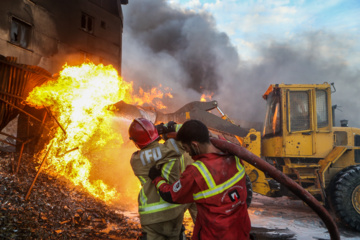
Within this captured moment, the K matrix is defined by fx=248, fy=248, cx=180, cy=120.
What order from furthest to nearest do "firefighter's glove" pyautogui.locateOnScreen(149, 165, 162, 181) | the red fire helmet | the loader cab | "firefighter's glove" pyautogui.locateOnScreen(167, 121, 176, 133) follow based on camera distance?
the loader cab
"firefighter's glove" pyautogui.locateOnScreen(167, 121, 176, 133)
the red fire helmet
"firefighter's glove" pyautogui.locateOnScreen(149, 165, 162, 181)

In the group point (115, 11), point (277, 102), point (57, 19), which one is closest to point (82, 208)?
point (277, 102)

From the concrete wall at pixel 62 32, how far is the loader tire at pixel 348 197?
16.1 meters

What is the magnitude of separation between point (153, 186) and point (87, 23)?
19.8 metres

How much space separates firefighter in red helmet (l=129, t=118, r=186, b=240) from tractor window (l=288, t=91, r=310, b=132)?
17.4 feet

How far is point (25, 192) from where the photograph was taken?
219 inches

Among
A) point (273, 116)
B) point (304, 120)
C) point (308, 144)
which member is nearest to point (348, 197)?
point (308, 144)

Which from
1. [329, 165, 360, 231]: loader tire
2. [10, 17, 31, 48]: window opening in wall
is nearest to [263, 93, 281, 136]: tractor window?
[329, 165, 360, 231]: loader tire

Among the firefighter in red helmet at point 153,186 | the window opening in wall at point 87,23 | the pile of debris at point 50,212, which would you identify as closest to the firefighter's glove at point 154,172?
the firefighter in red helmet at point 153,186

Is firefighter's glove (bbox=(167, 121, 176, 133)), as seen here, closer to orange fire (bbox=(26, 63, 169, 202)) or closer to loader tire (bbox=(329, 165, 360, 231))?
orange fire (bbox=(26, 63, 169, 202))

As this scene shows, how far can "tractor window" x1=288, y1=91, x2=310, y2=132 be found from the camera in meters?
7.12

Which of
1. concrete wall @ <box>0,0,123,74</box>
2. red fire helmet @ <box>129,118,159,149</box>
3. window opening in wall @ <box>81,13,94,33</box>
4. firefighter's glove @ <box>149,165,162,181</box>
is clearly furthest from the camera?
window opening in wall @ <box>81,13,94,33</box>

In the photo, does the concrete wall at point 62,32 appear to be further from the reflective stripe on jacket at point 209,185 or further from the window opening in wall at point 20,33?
the reflective stripe on jacket at point 209,185

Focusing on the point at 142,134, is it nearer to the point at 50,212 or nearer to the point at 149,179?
the point at 149,179

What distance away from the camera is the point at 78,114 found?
842 centimetres
